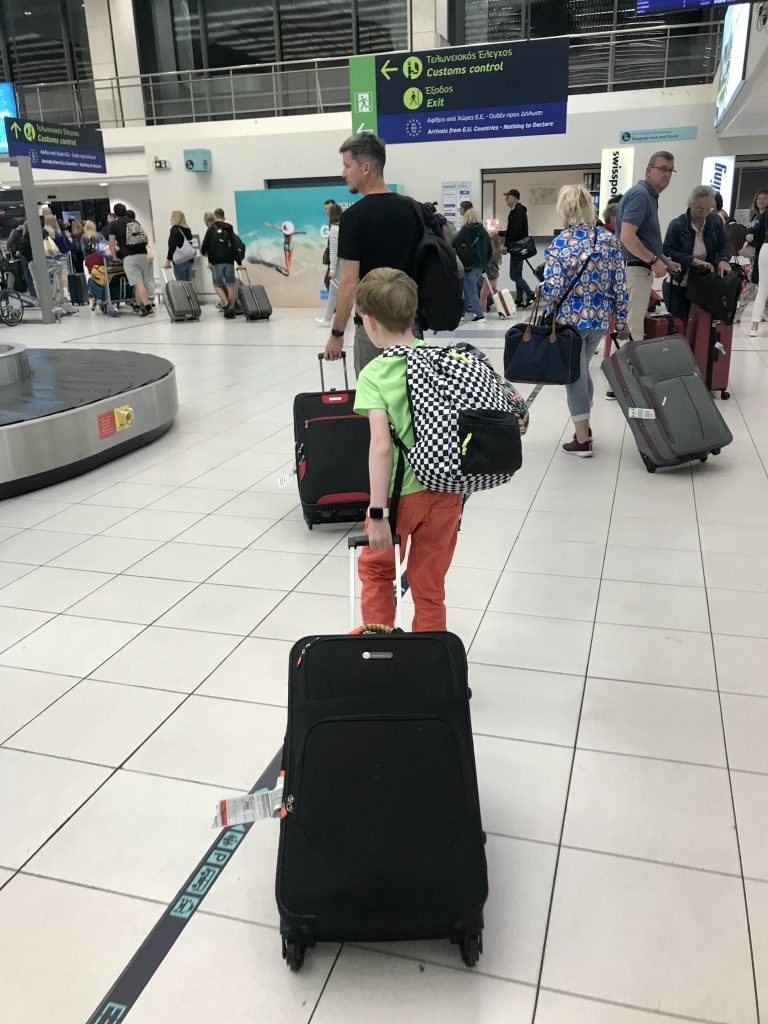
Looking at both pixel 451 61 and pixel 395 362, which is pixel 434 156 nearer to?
pixel 451 61

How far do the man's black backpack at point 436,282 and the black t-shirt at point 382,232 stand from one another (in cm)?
4

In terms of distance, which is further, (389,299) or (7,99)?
(7,99)

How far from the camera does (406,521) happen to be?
93.4 inches

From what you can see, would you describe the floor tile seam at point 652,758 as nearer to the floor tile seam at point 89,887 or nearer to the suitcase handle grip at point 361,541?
the suitcase handle grip at point 361,541

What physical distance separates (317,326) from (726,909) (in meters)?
11.5

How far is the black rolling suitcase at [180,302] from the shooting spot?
13148 mm

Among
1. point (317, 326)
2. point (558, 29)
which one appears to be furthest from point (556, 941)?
point (558, 29)

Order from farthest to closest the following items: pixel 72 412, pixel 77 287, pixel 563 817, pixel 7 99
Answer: pixel 7 99 < pixel 77 287 < pixel 72 412 < pixel 563 817

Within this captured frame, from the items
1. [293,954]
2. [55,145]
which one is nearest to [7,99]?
[55,145]

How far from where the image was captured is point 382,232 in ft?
11.7

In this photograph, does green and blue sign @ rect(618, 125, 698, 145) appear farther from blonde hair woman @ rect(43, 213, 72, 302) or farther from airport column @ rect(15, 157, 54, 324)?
blonde hair woman @ rect(43, 213, 72, 302)

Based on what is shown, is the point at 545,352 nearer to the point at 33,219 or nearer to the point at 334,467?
the point at 334,467

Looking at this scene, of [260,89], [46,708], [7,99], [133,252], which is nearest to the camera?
[46,708]

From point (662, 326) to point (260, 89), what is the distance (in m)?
13.4
